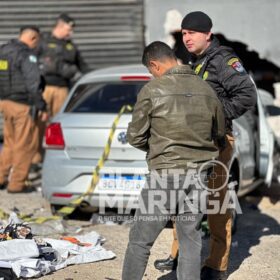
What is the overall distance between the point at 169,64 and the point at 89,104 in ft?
8.98

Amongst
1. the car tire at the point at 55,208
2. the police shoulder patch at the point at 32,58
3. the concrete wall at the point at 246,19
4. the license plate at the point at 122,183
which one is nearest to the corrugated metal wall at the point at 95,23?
the concrete wall at the point at 246,19

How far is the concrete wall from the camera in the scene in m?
10.4

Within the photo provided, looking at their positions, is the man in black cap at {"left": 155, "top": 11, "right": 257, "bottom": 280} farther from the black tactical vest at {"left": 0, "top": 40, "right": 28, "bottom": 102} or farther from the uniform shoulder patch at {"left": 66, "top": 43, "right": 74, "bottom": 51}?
the uniform shoulder patch at {"left": 66, "top": 43, "right": 74, "bottom": 51}

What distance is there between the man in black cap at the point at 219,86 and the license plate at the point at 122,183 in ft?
4.48

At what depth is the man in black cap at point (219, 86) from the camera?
4.99 metres

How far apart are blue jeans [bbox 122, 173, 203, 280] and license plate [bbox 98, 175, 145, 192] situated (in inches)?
76.5

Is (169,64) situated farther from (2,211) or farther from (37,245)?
(2,211)

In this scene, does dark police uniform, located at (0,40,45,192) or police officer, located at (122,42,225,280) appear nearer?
police officer, located at (122,42,225,280)

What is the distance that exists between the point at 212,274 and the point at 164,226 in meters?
0.96

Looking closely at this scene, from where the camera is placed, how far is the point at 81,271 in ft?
→ 17.9

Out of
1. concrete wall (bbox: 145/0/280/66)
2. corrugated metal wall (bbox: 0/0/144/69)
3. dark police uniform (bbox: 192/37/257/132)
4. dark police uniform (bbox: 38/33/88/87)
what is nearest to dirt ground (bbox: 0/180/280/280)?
dark police uniform (bbox: 192/37/257/132)

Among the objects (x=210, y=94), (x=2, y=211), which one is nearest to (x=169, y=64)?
(x=210, y=94)

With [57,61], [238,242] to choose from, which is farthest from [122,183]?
[57,61]

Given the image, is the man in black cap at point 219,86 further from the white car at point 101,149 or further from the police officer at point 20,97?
the police officer at point 20,97
